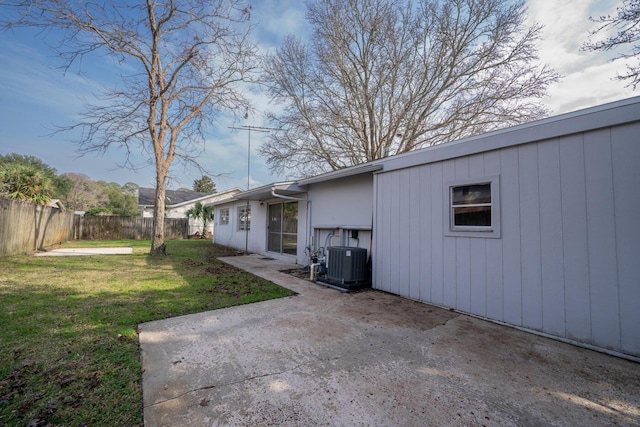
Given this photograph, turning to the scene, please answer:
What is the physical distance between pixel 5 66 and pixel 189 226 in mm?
15235

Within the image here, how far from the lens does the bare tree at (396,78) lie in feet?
38.0

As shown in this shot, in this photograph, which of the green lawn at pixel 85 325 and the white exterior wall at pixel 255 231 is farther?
the white exterior wall at pixel 255 231

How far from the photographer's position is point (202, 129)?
11.1 meters

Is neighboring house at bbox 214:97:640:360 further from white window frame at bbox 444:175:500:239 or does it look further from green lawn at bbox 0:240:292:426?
green lawn at bbox 0:240:292:426

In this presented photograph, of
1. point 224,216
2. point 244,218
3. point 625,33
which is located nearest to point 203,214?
point 224,216

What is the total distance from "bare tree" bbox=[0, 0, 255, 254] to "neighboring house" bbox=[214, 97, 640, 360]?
25.7 feet

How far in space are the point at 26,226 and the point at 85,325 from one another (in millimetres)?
9335

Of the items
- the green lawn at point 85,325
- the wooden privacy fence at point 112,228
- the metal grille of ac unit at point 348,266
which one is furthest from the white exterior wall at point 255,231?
the wooden privacy fence at point 112,228

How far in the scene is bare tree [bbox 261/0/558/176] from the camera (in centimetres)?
1159

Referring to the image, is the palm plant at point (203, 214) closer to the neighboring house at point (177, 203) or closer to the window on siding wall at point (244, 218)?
the neighboring house at point (177, 203)

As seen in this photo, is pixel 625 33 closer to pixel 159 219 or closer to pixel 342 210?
pixel 342 210

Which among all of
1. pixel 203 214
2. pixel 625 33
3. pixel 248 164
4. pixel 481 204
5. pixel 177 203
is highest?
pixel 248 164

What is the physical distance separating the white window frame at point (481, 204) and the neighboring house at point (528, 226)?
0.05 ft

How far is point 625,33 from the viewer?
189 inches
